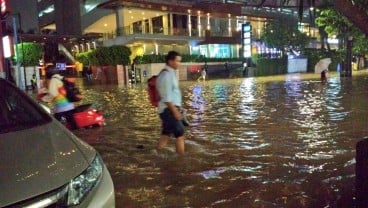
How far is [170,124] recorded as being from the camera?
264 inches

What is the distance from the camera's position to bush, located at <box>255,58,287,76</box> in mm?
50831

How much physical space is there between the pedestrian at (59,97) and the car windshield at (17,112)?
3.96 m

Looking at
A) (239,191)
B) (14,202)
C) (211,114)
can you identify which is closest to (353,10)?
(239,191)

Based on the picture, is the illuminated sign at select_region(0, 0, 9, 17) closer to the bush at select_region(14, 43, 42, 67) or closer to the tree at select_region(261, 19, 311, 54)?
the bush at select_region(14, 43, 42, 67)

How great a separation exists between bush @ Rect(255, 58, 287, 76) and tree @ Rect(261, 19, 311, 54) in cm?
188

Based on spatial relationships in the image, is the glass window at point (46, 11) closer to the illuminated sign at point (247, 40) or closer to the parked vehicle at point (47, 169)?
the illuminated sign at point (247, 40)

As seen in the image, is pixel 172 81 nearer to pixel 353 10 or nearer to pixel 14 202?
pixel 353 10

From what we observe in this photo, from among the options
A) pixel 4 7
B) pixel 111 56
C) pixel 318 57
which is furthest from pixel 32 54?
pixel 318 57

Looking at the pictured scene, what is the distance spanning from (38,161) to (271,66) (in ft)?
166

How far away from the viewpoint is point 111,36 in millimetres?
49375

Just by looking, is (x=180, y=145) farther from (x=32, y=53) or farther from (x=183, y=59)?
(x=183, y=59)

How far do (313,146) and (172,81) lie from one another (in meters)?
2.67

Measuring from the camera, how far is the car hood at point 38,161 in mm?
2705

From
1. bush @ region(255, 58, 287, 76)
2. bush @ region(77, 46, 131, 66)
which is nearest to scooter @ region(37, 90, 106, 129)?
bush @ region(77, 46, 131, 66)
